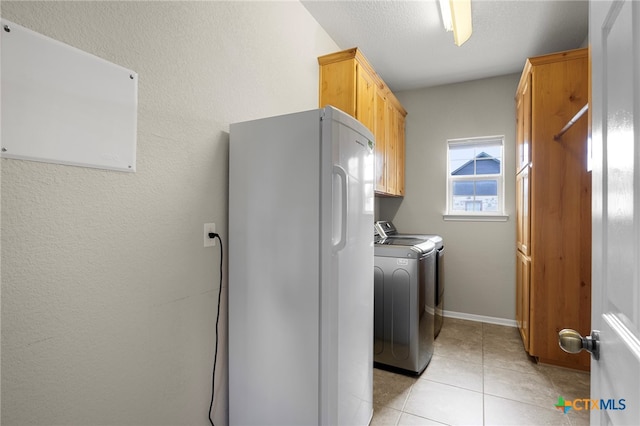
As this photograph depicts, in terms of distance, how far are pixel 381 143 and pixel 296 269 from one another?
1.99m

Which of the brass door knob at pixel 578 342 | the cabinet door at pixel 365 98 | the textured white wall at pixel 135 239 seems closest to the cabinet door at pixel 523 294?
the cabinet door at pixel 365 98

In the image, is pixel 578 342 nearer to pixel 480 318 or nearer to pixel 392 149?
pixel 392 149

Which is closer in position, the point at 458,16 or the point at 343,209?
the point at 343,209

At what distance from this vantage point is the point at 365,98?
98.4 inches

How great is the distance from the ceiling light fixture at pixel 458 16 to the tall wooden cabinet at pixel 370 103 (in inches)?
24.7

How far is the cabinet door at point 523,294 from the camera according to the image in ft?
8.56

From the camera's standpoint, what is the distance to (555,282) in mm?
2361

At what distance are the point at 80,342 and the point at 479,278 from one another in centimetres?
363

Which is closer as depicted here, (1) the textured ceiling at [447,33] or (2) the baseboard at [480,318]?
(1) the textured ceiling at [447,33]

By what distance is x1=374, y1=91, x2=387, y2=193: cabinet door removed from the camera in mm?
2799

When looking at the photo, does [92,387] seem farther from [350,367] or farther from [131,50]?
[131,50]

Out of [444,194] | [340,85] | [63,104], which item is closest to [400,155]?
[444,194]

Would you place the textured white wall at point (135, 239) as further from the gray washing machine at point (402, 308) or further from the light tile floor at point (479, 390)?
the gray washing machine at point (402, 308)

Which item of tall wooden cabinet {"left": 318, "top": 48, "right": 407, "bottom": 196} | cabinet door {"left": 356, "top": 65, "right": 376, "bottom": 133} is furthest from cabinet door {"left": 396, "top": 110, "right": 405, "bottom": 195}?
cabinet door {"left": 356, "top": 65, "right": 376, "bottom": 133}
